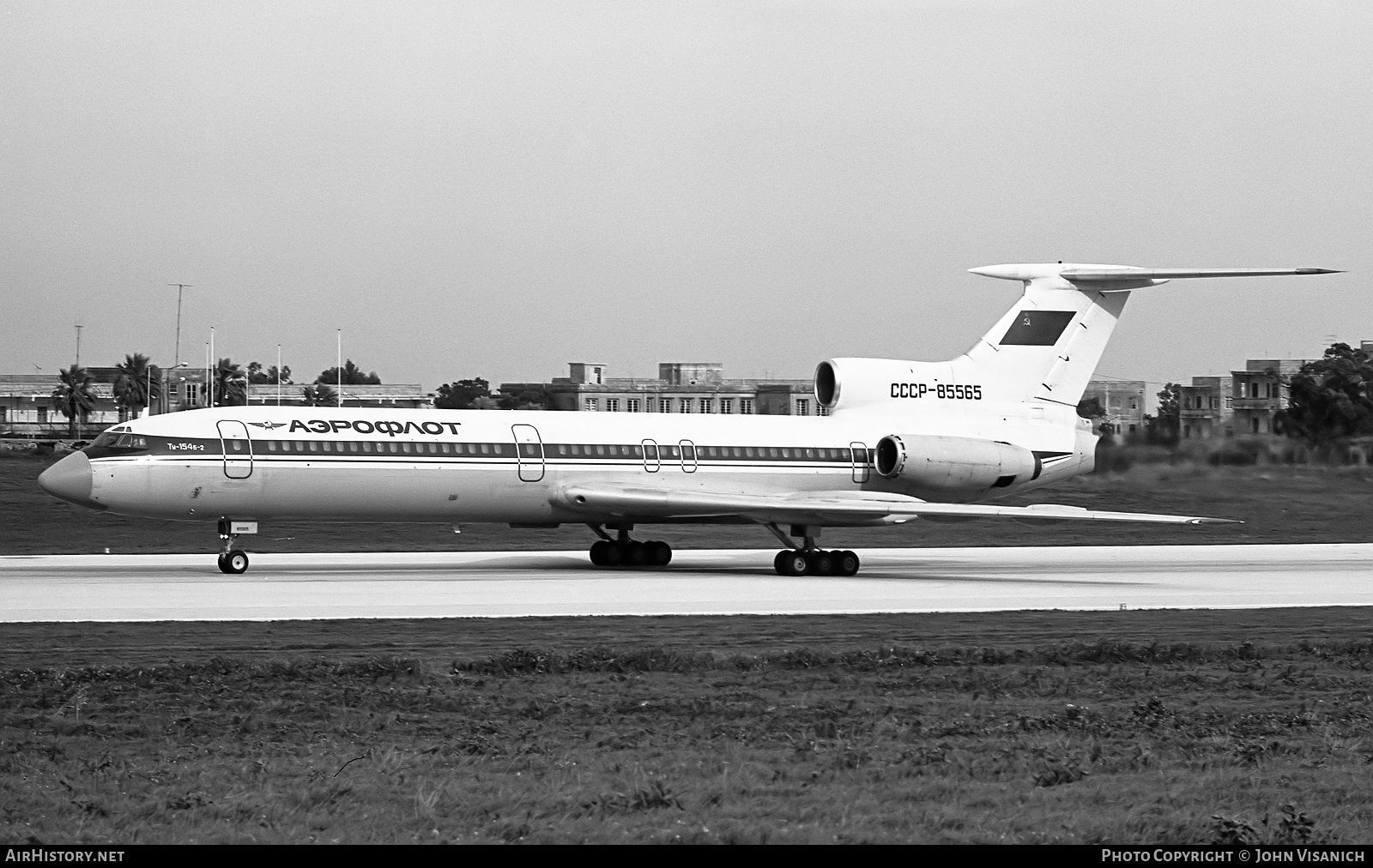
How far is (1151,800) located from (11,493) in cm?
4488

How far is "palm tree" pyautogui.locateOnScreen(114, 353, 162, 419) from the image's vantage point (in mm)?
123562

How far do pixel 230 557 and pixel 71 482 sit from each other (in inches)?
121

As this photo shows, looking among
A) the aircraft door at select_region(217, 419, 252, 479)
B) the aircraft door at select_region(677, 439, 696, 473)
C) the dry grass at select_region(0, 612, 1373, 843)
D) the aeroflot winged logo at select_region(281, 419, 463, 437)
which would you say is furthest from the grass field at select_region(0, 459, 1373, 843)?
the aircraft door at select_region(677, 439, 696, 473)

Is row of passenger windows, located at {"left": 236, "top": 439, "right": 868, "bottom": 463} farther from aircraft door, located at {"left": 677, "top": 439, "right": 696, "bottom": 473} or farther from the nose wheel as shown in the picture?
the nose wheel

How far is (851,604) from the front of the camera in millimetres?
24328

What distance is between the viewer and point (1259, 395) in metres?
60.2

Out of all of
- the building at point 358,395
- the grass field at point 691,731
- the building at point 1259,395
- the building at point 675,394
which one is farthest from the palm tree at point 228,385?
the grass field at point 691,731

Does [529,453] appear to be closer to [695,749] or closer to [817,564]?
[817,564]

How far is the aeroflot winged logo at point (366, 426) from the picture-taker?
31.0m

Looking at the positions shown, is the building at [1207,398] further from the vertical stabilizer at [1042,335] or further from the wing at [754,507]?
the wing at [754,507]

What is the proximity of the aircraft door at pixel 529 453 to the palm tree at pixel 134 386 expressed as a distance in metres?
96.0

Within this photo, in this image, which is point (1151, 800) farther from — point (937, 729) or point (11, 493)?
point (11, 493)

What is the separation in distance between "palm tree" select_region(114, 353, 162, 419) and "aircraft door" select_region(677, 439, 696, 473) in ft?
313
